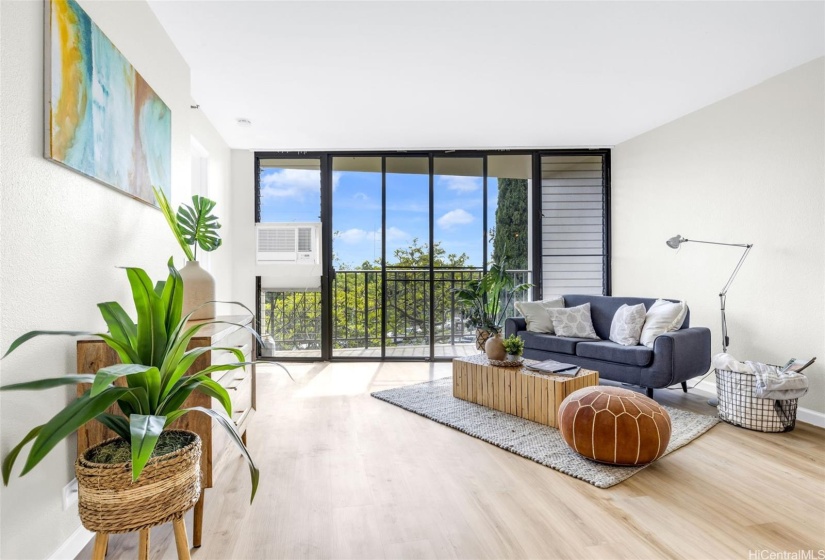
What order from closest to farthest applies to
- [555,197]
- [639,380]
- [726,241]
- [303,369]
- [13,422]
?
[13,422] < [639,380] < [726,241] < [303,369] < [555,197]

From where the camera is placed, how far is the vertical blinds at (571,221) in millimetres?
5383

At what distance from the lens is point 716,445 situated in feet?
8.93

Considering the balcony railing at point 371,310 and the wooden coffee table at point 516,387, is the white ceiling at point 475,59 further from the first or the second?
the wooden coffee table at point 516,387

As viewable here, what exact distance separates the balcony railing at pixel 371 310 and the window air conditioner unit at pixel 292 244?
16.8 inches

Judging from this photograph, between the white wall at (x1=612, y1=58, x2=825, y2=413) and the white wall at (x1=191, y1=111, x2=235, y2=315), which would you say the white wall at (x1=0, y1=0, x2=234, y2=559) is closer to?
the white wall at (x1=191, y1=111, x2=235, y2=315)

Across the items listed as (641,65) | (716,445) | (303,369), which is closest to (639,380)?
(716,445)

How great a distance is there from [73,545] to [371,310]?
3994mm

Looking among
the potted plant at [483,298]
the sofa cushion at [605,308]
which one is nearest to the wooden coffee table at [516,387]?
the potted plant at [483,298]

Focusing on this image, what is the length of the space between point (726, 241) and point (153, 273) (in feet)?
14.7

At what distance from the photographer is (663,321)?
12.5ft

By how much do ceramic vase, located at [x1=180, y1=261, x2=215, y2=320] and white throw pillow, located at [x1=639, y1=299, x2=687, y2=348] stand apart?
3.42m

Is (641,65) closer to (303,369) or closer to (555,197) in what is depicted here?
(555,197)

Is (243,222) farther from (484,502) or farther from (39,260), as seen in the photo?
(484,502)

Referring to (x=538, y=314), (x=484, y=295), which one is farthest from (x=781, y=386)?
(x=484, y=295)
